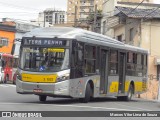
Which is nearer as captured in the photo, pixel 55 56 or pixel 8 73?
pixel 55 56

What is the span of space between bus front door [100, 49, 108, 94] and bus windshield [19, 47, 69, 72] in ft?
11.1

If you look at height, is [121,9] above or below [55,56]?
above

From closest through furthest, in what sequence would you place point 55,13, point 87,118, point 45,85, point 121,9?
1. point 87,118
2. point 45,85
3. point 121,9
4. point 55,13

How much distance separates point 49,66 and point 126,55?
23.7 feet

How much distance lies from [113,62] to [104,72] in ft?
→ 3.99

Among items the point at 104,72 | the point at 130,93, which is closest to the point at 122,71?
the point at 130,93

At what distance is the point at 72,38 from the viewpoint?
1934 centimetres

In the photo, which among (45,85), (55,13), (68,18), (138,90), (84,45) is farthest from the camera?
(68,18)

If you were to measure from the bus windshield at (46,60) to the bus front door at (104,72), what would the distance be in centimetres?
339

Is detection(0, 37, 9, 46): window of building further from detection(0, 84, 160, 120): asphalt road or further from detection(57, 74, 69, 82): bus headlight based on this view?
detection(57, 74, 69, 82): bus headlight

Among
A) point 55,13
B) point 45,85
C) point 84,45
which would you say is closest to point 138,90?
point 84,45

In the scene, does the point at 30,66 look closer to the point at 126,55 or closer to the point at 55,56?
the point at 55,56

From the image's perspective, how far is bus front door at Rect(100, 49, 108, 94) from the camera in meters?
22.1

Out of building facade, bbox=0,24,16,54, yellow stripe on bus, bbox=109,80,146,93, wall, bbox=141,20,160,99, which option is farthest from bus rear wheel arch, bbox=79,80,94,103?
building facade, bbox=0,24,16,54
